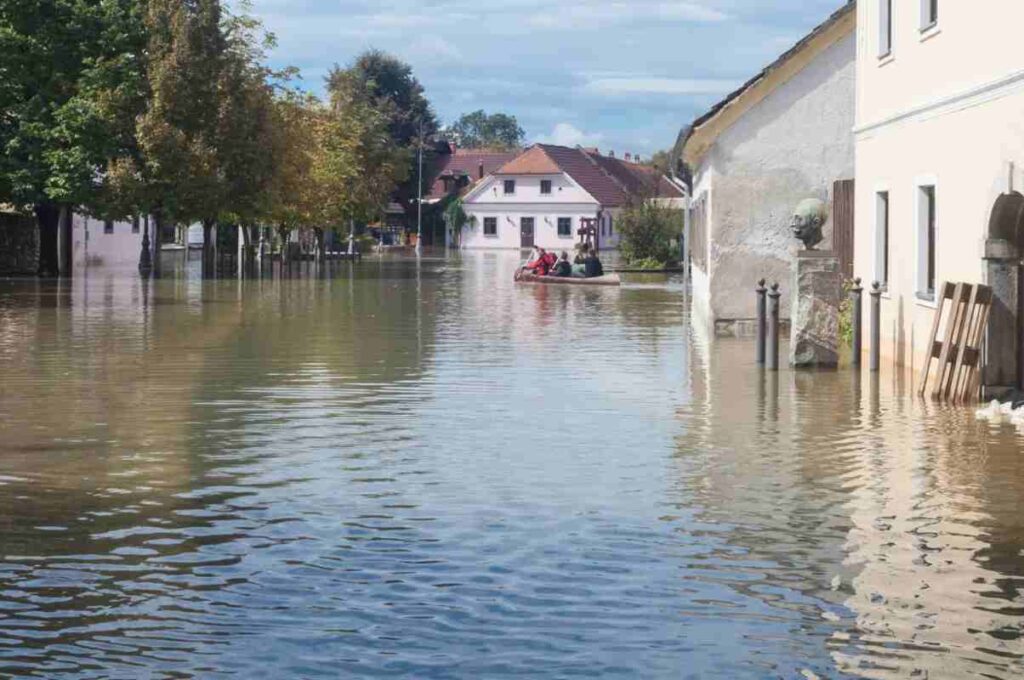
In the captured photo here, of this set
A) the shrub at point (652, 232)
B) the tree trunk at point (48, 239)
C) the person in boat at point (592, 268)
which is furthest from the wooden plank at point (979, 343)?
the shrub at point (652, 232)

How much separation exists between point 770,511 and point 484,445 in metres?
3.77

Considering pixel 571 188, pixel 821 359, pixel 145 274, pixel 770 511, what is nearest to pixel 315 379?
pixel 821 359

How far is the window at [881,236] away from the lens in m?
23.5

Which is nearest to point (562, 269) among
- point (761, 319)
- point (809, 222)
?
point (761, 319)

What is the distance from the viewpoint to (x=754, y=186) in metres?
29.4

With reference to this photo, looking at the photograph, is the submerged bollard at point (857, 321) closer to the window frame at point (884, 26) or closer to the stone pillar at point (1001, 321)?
the window frame at point (884, 26)

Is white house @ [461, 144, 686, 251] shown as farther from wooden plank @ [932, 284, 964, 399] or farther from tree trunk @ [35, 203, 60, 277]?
wooden plank @ [932, 284, 964, 399]

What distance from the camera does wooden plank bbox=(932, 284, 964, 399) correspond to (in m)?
17.5

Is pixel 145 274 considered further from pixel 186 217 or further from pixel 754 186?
pixel 754 186

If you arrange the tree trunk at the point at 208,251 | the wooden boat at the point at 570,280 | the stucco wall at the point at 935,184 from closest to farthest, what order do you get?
the stucco wall at the point at 935,184 < the wooden boat at the point at 570,280 < the tree trunk at the point at 208,251

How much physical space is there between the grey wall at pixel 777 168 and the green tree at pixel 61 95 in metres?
31.3

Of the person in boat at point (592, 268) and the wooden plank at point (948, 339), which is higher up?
the person in boat at point (592, 268)

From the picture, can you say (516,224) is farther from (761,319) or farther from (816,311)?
(816,311)

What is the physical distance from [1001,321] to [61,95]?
45.4m
